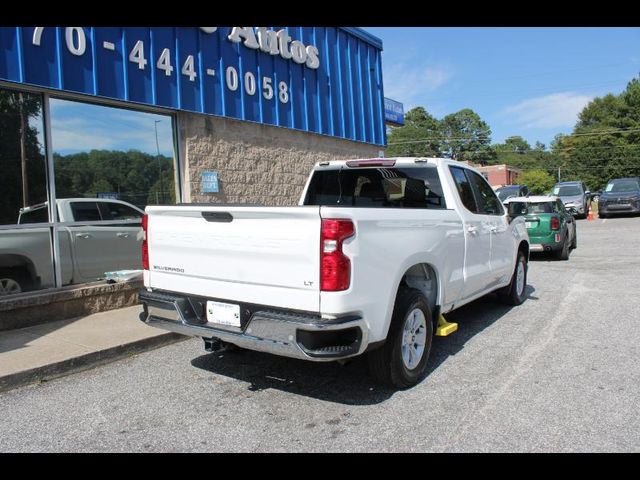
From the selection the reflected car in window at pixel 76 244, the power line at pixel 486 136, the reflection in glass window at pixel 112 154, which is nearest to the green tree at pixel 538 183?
the power line at pixel 486 136

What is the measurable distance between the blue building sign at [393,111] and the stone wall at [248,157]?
3.22m

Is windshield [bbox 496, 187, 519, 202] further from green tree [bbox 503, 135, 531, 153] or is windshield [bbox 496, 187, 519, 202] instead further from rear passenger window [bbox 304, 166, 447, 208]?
green tree [bbox 503, 135, 531, 153]

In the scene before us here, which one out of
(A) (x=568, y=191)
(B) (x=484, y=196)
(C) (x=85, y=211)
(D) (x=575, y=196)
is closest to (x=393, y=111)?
(B) (x=484, y=196)

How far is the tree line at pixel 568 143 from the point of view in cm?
6059

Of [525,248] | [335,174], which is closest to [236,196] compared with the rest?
[335,174]

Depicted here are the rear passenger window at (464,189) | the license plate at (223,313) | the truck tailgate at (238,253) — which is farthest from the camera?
the rear passenger window at (464,189)

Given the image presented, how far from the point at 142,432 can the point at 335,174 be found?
3336 mm

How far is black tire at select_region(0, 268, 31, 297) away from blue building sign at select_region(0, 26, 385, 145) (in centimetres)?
230

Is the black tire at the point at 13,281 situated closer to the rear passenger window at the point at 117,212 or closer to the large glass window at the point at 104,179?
the large glass window at the point at 104,179

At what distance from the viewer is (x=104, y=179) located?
292 inches

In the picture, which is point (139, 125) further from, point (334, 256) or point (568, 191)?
point (568, 191)

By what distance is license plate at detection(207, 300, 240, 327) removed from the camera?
151 inches

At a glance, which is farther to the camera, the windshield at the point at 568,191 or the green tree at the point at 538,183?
the green tree at the point at 538,183

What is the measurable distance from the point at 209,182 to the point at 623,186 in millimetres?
21722
